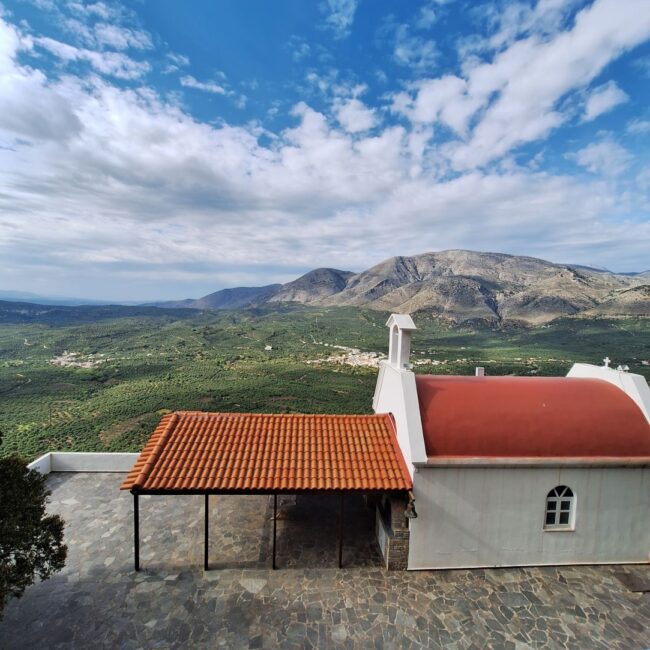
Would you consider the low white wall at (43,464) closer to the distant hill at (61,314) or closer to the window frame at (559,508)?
the window frame at (559,508)

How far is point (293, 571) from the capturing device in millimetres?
8953

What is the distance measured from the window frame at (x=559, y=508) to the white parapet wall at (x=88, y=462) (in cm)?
1358

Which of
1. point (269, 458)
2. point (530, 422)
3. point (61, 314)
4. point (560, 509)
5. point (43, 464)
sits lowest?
point (43, 464)

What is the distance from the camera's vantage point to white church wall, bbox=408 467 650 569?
8992 millimetres

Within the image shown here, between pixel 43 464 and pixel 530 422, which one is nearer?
pixel 530 422

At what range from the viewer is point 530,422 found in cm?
941

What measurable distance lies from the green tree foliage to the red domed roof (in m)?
8.11

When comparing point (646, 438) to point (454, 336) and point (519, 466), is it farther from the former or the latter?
point (454, 336)

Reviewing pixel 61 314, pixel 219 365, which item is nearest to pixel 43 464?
pixel 219 365

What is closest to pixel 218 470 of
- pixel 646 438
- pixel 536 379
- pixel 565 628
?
pixel 565 628

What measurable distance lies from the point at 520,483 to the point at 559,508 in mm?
1380

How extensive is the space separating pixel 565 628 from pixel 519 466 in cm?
307

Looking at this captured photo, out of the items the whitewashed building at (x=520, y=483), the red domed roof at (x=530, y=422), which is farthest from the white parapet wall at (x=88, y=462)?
the red domed roof at (x=530, y=422)

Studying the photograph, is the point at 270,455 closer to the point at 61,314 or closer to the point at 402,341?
the point at 402,341
